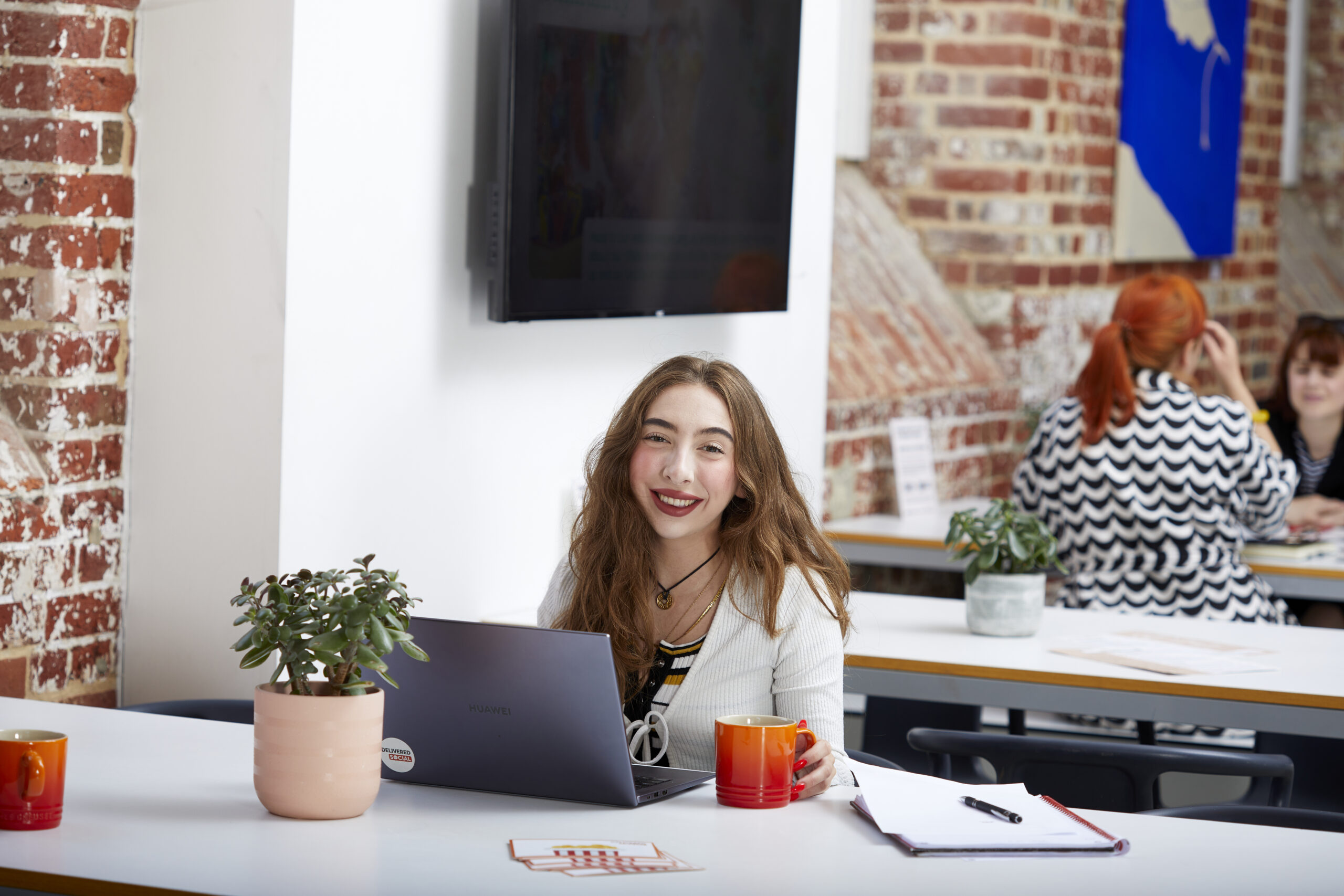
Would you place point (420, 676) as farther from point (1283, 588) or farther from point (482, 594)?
point (1283, 588)

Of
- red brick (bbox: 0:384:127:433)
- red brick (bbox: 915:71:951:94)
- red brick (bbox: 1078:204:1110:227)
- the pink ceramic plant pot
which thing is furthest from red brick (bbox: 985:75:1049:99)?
the pink ceramic plant pot

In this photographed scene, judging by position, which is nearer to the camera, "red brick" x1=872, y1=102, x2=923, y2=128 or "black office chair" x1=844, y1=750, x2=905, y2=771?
"black office chair" x1=844, y1=750, x2=905, y2=771

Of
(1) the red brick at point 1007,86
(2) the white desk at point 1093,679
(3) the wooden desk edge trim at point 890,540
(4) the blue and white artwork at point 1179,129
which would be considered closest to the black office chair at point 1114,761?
(2) the white desk at point 1093,679

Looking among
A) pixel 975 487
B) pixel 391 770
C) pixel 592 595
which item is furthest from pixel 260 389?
pixel 975 487

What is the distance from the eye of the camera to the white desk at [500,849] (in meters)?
1.67

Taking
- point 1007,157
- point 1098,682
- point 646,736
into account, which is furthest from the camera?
point 1007,157

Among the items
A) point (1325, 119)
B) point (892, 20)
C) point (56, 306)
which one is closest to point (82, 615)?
point (56, 306)

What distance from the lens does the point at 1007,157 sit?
5.41 meters

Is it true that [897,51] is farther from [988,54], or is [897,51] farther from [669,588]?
[669,588]

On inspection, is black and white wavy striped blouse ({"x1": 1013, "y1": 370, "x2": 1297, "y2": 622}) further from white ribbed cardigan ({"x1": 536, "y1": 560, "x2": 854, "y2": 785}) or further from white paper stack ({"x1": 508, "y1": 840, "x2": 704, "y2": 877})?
white paper stack ({"x1": 508, "y1": 840, "x2": 704, "y2": 877})

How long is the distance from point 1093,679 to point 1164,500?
1.31 m

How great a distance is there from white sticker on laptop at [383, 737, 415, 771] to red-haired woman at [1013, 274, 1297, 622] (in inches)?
101

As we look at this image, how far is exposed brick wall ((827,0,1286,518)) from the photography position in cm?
537

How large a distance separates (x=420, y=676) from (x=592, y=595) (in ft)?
1.69
